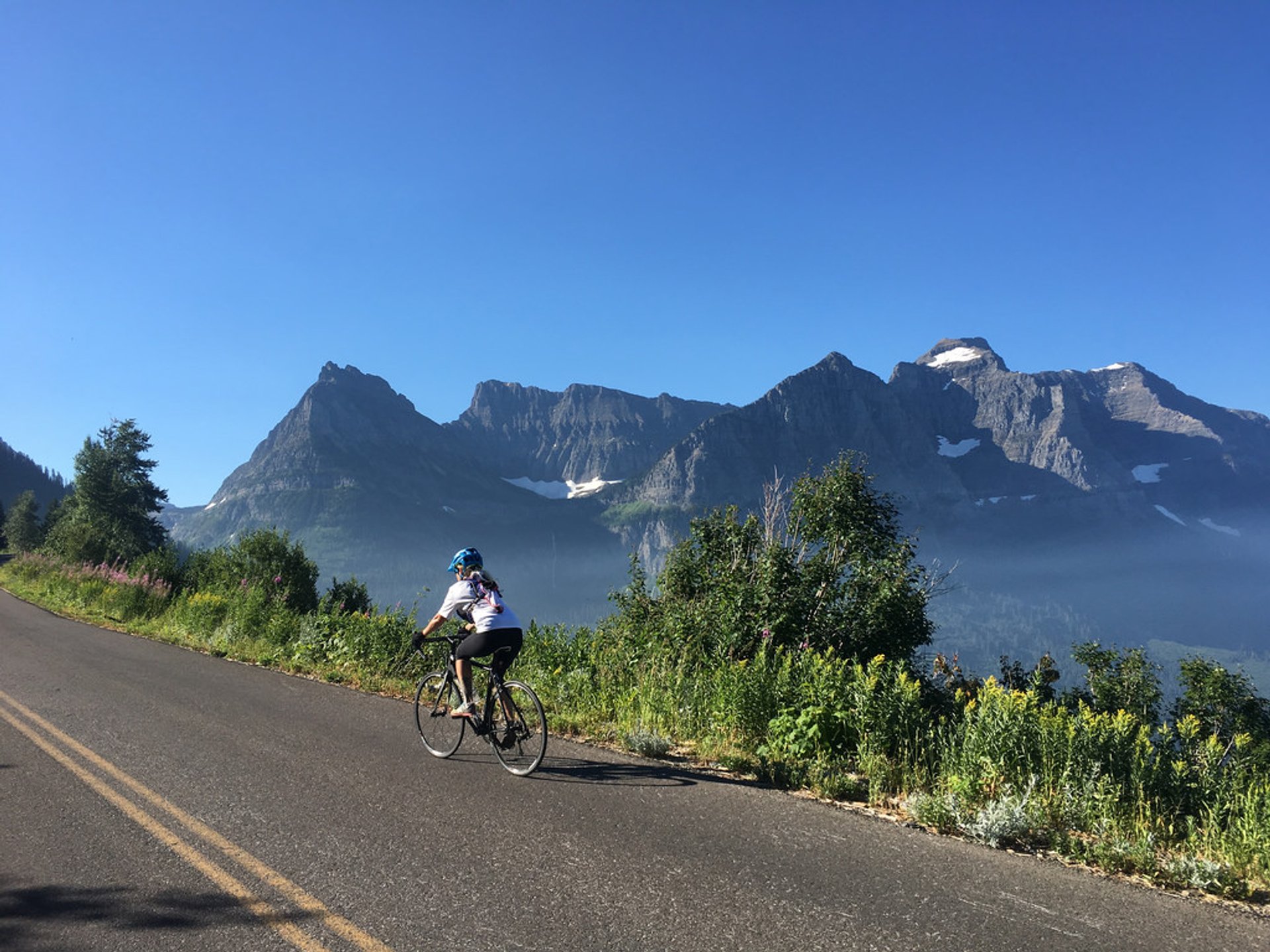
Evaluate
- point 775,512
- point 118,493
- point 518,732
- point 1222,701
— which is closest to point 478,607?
point 518,732

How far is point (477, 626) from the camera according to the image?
7844 mm

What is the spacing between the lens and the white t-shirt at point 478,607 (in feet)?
25.6

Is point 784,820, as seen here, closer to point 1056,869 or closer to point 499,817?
point 1056,869

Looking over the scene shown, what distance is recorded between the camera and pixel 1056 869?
17.1 feet

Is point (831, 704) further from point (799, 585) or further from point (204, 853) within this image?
point (799, 585)

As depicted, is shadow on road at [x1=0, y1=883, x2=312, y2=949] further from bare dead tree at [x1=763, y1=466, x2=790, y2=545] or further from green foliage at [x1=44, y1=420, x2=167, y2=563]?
green foliage at [x1=44, y1=420, x2=167, y2=563]

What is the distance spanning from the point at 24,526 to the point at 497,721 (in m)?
114

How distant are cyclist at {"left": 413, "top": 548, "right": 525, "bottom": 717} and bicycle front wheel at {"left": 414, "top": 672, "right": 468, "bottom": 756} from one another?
A: 326 mm

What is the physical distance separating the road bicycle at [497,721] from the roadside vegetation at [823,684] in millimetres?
1350

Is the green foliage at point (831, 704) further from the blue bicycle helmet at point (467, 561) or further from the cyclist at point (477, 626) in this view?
the blue bicycle helmet at point (467, 561)

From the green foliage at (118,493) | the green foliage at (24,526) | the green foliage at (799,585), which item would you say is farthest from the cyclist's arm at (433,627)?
the green foliage at (24,526)

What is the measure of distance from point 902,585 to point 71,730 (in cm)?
1472

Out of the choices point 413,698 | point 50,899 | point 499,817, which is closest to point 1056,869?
point 499,817

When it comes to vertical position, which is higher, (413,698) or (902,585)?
(902,585)
